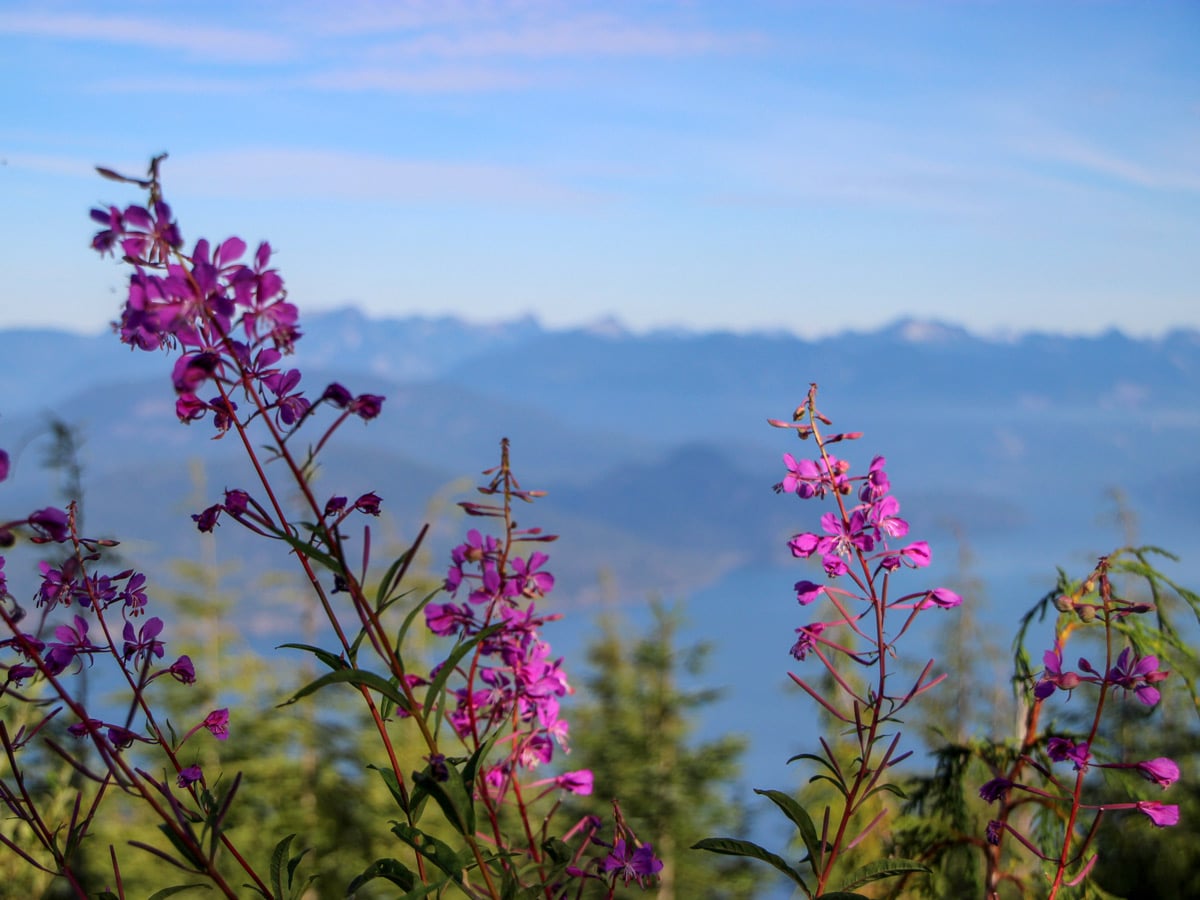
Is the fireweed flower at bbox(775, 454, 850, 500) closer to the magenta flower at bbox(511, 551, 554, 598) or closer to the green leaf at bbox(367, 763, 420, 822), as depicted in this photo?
the magenta flower at bbox(511, 551, 554, 598)

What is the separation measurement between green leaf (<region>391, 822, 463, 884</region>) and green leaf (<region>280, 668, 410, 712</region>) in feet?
0.34

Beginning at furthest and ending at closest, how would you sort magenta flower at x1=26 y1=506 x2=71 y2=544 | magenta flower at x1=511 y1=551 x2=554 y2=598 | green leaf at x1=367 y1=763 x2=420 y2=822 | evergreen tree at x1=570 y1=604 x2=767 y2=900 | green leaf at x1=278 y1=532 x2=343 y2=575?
1. evergreen tree at x1=570 y1=604 x2=767 y2=900
2. magenta flower at x1=511 y1=551 x2=554 y2=598
3. green leaf at x1=367 y1=763 x2=420 y2=822
4. green leaf at x1=278 y1=532 x2=343 y2=575
5. magenta flower at x1=26 y1=506 x2=71 y2=544

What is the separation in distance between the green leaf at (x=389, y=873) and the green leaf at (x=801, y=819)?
1.11 ft

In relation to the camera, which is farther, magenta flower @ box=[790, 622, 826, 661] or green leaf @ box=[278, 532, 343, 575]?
magenta flower @ box=[790, 622, 826, 661]

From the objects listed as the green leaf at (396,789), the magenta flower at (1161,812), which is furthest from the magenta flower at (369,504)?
the magenta flower at (1161,812)

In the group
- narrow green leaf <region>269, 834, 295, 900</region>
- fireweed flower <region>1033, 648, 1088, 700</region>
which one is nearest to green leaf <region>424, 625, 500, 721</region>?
narrow green leaf <region>269, 834, 295, 900</region>

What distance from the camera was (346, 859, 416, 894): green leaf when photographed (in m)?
0.92

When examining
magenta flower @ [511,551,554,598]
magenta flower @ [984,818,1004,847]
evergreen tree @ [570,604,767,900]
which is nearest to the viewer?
magenta flower @ [984,818,1004,847]

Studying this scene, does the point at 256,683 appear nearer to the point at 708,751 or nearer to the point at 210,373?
the point at 708,751

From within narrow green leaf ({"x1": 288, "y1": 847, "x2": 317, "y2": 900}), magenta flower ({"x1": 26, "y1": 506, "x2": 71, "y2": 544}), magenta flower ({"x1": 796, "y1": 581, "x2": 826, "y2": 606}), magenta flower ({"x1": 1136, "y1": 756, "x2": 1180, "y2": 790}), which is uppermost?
magenta flower ({"x1": 26, "y1": 506, "x2": 71, "y2": 544})

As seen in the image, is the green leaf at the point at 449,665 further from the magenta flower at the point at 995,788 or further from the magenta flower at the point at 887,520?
the magenta flower at the point at 995,788

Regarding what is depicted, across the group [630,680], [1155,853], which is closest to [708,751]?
[630,680]

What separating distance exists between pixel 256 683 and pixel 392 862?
18.9 m

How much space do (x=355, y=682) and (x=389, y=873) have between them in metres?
0.23
